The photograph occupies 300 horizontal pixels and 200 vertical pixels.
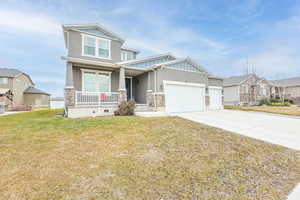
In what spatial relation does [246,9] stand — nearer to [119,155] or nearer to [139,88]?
[139,88]

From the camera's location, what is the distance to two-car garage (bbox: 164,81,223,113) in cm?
1099

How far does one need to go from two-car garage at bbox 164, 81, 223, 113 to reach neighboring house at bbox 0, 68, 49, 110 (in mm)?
25294

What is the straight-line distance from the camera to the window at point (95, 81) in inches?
424

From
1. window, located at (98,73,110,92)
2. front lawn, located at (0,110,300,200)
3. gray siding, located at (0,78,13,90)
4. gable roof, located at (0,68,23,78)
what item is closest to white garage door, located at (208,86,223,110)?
front lawn, located at (0,110,300,200)

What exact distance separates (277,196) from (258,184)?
0.35m

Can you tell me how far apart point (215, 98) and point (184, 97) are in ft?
15.5

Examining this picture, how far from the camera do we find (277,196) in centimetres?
247

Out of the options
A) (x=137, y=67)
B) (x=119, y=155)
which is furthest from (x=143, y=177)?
(x=137, y=67)

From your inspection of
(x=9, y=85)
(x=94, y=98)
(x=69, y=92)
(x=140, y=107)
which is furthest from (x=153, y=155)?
(x=9, y=85)

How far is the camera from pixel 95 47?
1118cm

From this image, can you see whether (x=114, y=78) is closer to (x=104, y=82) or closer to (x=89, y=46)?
(x=104, y=82)

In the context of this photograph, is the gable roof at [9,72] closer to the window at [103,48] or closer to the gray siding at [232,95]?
the window at [103,48]

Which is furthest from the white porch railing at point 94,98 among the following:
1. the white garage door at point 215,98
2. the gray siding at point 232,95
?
the gray siding at point 232,95

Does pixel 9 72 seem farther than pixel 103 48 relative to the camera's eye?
Yes
